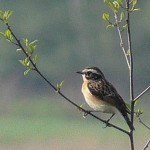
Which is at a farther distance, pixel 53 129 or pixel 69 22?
pixel 69 22

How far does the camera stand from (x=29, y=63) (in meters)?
6.66

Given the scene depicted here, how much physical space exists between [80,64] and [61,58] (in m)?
2.54

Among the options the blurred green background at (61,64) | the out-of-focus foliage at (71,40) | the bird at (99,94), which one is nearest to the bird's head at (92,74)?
the bird at (99,94)

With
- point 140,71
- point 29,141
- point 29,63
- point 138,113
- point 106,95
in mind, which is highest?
point 29,63

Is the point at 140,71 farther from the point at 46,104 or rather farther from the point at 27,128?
the point at 27,128

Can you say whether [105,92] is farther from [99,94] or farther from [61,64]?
[61,64]

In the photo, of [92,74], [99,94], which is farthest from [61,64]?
[99,94]

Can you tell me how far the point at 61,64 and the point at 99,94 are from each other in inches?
2072

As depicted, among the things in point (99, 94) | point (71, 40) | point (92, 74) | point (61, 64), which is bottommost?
point (61, 64)

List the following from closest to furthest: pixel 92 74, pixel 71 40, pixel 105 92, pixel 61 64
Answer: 1. pixel 105 92
2. pixel 92 74
3. pixel 61 64
4. pixel 71 40

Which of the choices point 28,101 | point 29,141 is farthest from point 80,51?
point 29,141

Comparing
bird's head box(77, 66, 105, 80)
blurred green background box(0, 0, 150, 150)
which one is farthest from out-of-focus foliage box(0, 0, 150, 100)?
bird's head box(77, 66, 105, 80)

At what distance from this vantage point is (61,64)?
61.8m

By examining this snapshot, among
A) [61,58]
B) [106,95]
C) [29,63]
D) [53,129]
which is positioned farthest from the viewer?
[61,58]
